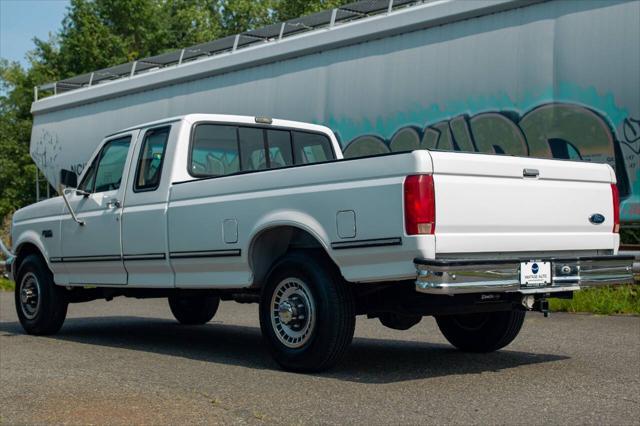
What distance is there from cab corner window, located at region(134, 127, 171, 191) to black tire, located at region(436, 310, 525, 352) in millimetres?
2732

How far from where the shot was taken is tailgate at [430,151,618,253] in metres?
5.57

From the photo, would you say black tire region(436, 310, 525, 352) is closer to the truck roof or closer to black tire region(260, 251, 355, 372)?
black tire region(260, 251, 355, 372)

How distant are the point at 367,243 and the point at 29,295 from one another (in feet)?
15.9

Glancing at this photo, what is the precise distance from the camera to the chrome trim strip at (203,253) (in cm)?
687

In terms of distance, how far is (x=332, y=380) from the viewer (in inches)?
235

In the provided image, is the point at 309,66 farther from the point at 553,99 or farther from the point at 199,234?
the point at 199,234

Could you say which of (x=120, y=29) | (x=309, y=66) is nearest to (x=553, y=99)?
(x=309, y=66)

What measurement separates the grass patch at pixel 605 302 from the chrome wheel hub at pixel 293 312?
520cm

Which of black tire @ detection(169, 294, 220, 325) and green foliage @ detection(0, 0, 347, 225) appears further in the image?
green foliage @ detection(0, 0, 347, 225)

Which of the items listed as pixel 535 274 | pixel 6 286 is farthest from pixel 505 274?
pixel 6 286

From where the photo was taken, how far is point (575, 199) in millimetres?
6262

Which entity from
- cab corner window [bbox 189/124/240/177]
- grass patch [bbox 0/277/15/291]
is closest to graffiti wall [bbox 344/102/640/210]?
cab corner window [bbox 189/124/240/177]

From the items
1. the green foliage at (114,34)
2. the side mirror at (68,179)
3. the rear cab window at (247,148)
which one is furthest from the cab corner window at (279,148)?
the green foliage at (114,34)

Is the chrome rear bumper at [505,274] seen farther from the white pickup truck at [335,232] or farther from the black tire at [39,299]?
the black tire at [39,299]
